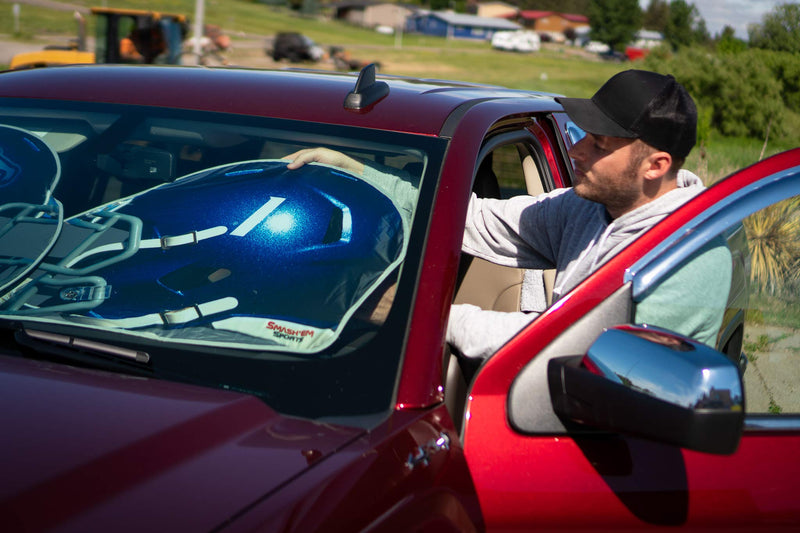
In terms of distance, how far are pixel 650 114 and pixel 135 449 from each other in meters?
1.46

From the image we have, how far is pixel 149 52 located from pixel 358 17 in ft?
282

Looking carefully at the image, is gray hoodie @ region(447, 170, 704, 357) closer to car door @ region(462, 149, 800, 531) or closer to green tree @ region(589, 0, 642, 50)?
car door @ region(462, 149, 800, 531)

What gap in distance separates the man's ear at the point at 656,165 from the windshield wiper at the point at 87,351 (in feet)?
4.17

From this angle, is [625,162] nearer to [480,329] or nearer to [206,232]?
[480,329]

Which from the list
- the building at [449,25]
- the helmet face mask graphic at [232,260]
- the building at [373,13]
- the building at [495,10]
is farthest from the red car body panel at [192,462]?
the building at [495,10]

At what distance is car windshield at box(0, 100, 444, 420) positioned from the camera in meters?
1.80

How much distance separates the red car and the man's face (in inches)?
10.6

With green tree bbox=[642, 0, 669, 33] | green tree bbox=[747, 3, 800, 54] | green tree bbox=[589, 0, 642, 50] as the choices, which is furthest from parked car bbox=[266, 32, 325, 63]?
green tree bbox=[747, 3, 800, 54]

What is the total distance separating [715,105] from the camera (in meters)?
11.8

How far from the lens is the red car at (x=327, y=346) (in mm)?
1361

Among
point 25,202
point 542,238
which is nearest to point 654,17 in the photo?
point 542,238

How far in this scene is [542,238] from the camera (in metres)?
2.64

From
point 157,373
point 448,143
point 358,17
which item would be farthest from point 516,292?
point 358,17

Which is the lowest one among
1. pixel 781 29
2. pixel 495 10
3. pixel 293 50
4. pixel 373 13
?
pixel 293 50
